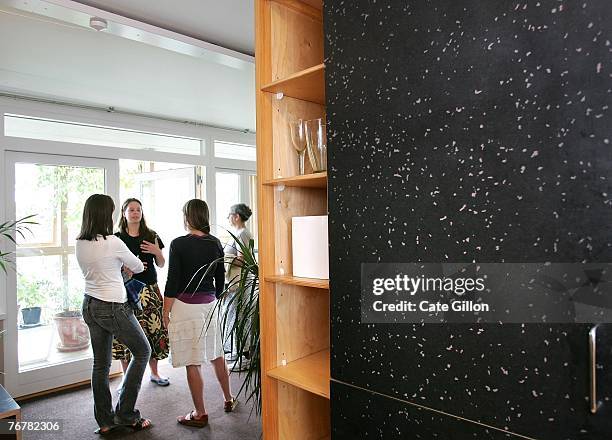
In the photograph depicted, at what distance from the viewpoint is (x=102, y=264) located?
273cm

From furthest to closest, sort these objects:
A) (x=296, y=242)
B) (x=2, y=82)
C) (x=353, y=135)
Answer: (x=2, y=82) → (x=296, y=242) → (x=353, y=135)

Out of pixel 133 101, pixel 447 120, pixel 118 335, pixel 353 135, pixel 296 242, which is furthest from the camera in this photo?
pixel 133 101

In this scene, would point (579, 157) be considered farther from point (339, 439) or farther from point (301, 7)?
point (301, 7)

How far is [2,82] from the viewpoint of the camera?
3.22m

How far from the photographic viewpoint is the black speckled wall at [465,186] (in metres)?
0.89

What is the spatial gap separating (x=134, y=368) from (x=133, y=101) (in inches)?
88.3

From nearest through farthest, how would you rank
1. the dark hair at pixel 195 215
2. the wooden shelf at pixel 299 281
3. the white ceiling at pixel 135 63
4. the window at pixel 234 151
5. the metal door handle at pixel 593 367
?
the metal door handle at pixel 593 367 < the wooden shelf at pixel 299 281 < the white ceiling at pixel 135 63 < the dark hair at pixel 195 215 < the window at pixel 234 151

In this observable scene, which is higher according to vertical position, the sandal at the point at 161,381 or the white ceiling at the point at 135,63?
the white ceiling at the point at 135,63

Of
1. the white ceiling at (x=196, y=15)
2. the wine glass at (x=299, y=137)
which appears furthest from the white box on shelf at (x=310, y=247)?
the white ceiling at (x=196, y=15)

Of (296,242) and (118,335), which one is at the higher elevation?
(296,242)

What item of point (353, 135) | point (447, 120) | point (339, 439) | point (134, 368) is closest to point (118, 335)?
point (134, 368)

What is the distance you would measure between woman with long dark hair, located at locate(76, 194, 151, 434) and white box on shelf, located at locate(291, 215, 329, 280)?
1.60m

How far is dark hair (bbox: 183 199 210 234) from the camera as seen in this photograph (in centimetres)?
299

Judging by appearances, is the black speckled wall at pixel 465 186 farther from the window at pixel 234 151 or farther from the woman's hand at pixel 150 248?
the window at pixel 234 151
